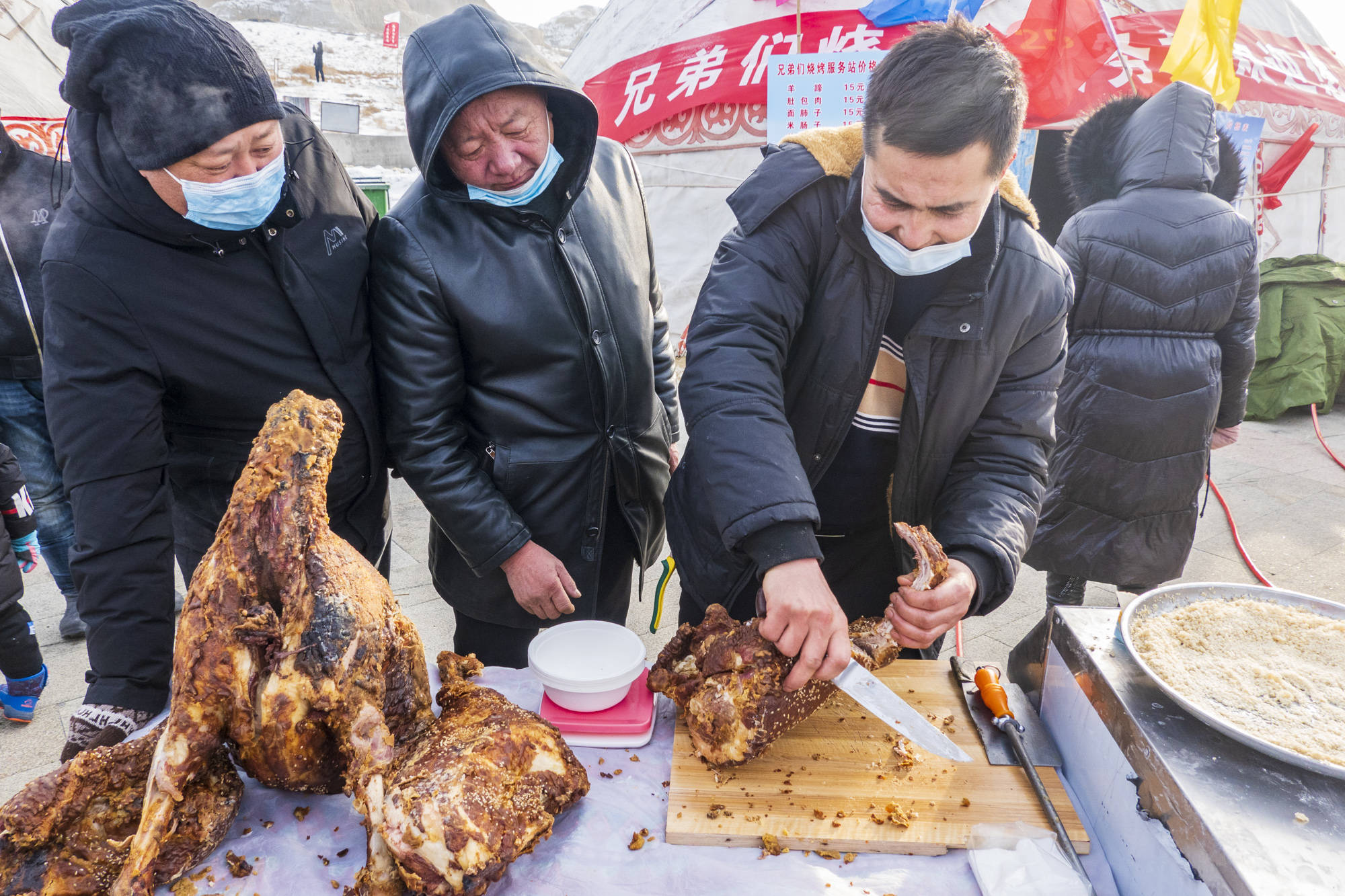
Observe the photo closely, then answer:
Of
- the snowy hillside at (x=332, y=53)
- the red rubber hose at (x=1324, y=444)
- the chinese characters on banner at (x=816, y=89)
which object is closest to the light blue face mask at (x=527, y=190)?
the chinese characters on banner at (x=816, y=89)

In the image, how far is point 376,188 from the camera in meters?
5.99

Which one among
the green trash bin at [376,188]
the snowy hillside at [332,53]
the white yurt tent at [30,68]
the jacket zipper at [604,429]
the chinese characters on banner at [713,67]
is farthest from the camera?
the snowy hillside at [332,53]

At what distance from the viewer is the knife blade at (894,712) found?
4.62ft

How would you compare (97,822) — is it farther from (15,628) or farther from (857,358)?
(15,628)

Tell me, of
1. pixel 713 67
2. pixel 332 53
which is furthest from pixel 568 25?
pixel 713 67

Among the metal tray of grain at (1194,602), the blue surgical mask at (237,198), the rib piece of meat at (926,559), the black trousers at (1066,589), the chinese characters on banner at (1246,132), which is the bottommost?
the black trousers at (1066,589)

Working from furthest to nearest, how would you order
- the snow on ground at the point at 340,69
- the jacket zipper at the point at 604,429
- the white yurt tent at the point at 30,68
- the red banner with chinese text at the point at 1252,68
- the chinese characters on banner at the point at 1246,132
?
the snow on ground at the point at 340,69, the chinese characters on banner at the point at 1246,132, the red banner with chinese text at the point at 1252,68, the white yurt tent at the point at 30,68, the jacket zipper at the point at 604,429

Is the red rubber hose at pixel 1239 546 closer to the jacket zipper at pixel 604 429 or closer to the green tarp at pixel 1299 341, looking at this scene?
the green tarp at pixel 1299 341

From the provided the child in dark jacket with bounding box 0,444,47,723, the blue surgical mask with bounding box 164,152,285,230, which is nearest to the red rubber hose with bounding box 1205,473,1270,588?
the blue surgical mask with bounding box 164,152,285,230

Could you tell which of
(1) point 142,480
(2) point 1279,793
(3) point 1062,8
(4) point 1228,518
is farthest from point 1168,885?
(3) point 1062,8

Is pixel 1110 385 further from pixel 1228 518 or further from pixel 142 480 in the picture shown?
pixel 142 480

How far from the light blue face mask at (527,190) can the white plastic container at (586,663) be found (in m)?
1.18

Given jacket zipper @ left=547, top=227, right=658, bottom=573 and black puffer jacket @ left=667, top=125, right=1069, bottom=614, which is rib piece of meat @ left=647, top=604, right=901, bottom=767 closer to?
black puffer jacket @ left=667, top=125, right=1069, bottom=614

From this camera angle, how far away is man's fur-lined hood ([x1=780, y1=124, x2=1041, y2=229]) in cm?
182
